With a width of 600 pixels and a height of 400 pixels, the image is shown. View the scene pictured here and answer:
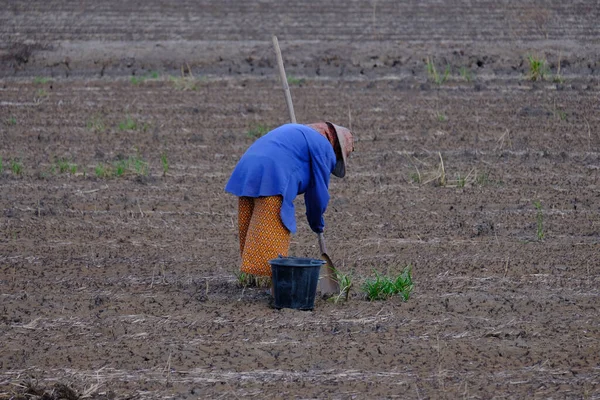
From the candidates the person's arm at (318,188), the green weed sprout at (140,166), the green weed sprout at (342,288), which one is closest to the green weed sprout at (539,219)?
the green weed sprout at (342,288)

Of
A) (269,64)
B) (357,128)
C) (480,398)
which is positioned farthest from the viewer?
(269,64)

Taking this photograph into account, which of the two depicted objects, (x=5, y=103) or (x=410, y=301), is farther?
(x=5, y=103)

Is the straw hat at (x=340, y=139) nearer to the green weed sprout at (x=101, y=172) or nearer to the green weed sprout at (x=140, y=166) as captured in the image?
the green weed sprout at (x=140, y=166)

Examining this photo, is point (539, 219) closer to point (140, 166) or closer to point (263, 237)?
point (263, 237)

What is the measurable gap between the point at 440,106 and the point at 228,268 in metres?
7.42

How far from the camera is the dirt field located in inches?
203

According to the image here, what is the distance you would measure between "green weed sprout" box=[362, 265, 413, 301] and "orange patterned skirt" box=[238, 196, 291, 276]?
24.0 inches

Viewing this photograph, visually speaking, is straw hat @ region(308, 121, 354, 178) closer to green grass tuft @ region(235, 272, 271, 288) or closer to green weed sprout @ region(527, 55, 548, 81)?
green grass tuft @ region(235, 272, 271, 288)

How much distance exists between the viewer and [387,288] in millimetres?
6238

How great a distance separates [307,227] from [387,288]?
2.17 m

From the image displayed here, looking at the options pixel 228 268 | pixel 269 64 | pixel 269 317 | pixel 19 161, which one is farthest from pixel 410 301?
pixel 269 64

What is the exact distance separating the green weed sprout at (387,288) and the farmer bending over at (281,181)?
48cm

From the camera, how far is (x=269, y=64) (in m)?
18.5

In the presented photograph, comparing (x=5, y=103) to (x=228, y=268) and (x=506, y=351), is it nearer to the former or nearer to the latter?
(x=228, y=268)
